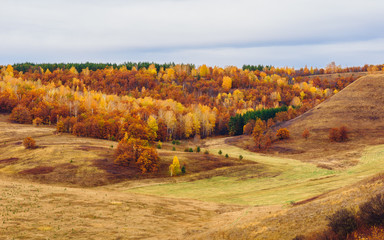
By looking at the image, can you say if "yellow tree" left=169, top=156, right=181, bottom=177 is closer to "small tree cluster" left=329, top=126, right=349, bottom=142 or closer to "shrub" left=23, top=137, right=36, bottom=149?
"shrub" left=23, top=137, right=36, bottom=149

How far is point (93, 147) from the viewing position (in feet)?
298

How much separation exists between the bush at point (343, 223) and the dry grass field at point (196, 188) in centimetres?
238

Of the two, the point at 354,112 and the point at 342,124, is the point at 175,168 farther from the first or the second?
the point at 354,112

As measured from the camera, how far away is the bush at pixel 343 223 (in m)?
21.6

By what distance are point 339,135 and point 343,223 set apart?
103m

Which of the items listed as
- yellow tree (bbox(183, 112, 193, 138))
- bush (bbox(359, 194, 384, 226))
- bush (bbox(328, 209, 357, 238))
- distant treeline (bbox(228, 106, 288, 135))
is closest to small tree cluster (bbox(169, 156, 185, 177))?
bush (bbox(328, 209, 357, 238))

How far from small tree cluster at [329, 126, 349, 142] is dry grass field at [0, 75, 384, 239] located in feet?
9.86

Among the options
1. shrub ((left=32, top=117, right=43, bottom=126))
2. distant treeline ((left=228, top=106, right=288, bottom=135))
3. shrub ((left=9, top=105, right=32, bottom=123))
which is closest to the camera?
shrub ((left=32, top=117, right=43, bottom=126))

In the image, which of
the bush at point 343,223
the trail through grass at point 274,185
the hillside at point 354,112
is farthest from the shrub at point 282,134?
the bush at point 343,223

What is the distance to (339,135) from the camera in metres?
117

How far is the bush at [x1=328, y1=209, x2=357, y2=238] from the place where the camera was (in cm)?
2164

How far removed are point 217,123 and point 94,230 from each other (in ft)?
487

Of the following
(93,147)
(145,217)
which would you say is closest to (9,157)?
(93,147)

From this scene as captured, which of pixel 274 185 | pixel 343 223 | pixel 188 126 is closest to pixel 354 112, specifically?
pixel 188 126
